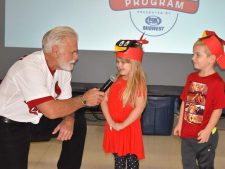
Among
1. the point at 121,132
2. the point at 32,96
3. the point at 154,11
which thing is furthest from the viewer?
the point at 154,11

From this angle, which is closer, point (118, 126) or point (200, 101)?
point (200, 101)

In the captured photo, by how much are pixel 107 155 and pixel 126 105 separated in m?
1.15

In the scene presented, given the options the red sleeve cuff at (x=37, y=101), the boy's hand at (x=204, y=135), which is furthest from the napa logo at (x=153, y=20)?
the red sleeve cuff at (x=37, y=101)

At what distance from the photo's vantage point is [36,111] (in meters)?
2.59

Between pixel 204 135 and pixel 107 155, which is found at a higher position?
pixel 204 135

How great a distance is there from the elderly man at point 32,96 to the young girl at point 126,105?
1.13 feet

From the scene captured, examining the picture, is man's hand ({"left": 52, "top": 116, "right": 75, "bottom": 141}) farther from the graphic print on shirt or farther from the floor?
the floor

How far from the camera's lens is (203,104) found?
2.68m

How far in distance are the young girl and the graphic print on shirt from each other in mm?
292

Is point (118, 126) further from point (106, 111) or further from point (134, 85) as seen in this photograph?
point (134, 85)

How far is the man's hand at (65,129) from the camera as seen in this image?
8.98ft

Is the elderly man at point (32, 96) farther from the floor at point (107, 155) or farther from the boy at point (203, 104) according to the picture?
the floor at point (107, 155)

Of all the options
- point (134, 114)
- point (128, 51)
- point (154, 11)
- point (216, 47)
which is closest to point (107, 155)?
point (134, 114)

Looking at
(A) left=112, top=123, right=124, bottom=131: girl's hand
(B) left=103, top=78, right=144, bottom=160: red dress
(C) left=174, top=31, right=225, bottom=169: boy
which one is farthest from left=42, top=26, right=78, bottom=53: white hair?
(C) left=174, top=31, right=225, bottom=169: boy
